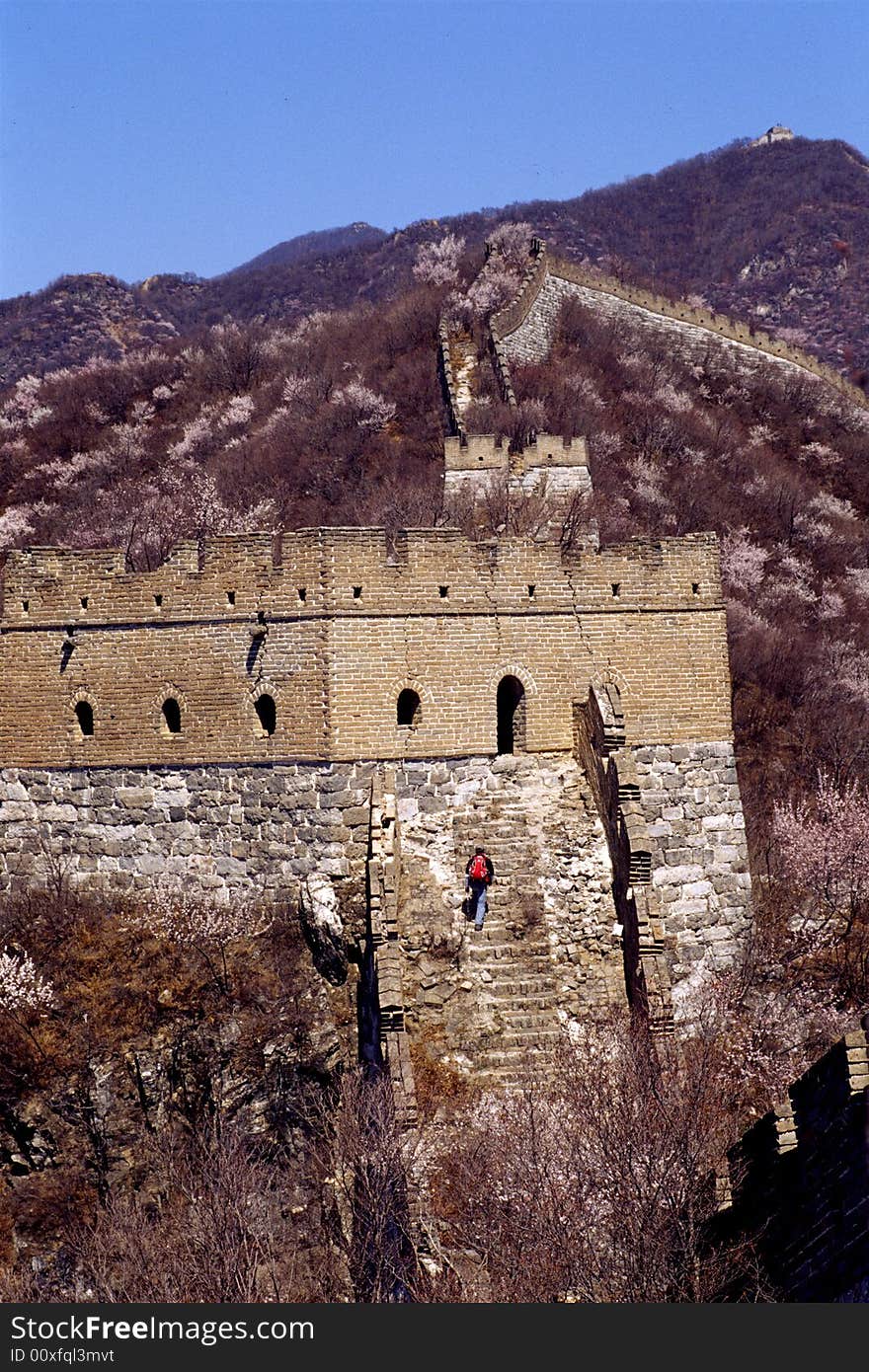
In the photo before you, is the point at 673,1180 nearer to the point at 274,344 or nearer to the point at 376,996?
the point at 376,996

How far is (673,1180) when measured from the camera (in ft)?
60.4

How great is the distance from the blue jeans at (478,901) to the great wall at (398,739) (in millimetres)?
222

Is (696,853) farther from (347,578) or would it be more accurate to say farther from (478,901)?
(347,578)

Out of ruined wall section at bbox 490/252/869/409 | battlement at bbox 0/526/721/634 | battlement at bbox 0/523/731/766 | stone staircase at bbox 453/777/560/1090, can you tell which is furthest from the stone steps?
ruined wall section at bbox 490/252/869/409

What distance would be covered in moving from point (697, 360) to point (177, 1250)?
172 ft

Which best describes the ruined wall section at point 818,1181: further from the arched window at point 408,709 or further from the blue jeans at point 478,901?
the arched window at point 408,709

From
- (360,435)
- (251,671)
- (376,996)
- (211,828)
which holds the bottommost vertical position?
(376,996)

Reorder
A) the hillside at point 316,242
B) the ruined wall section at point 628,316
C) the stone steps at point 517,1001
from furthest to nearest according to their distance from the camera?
the hillside at point 316,242 < the ruined wall section at point 628,316 < the stone steps at point 517,1001

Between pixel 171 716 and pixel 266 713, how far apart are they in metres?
1.68

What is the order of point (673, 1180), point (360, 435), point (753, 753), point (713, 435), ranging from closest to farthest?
point (673, 1180), point (753, 753), point (360, 435), point (713, 435)

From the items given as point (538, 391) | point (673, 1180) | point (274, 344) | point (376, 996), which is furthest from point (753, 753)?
point (274, 344)

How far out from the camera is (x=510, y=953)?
2428cm

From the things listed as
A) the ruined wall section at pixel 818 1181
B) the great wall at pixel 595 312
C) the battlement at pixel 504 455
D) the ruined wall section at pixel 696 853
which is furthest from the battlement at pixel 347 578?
the great wall at pixel 595 312

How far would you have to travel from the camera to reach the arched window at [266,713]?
26453 mm
